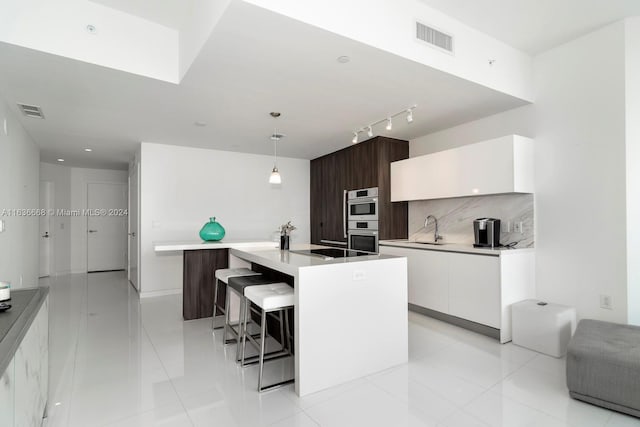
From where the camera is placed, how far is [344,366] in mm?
2316

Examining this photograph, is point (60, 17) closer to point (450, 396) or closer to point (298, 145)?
point (298, 145)

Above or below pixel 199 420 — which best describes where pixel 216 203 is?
above

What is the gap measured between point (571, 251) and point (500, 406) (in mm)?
1928

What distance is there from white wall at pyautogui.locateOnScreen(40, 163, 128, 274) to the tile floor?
15.5 ft

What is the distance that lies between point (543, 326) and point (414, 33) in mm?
2767

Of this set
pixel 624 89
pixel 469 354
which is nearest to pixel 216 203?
pixel 469 354

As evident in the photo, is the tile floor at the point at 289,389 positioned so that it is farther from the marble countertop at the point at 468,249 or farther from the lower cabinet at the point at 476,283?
the marble countertop at the point at 468,249

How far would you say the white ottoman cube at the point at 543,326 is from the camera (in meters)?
2.76

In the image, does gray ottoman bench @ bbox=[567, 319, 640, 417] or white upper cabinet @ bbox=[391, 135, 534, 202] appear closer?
gray ottoman bench @ bbox=[567, 319, 640, 417]

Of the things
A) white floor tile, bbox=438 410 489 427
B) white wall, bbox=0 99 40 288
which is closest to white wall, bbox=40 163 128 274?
white wall, bbox=0 99 40 288

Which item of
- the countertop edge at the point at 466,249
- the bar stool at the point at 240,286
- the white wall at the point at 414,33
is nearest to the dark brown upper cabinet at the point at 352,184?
the countertop edge at the point at 466,249

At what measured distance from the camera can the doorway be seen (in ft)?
21.8

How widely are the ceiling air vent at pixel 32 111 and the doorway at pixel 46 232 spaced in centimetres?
382

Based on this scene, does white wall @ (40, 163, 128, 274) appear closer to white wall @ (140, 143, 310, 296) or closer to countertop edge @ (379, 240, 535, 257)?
white wall @ (140, 143, 310, 296)
